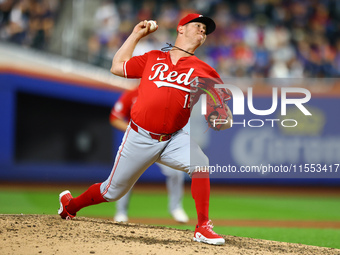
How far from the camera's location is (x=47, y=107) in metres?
11.2

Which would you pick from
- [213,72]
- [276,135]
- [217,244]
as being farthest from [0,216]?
[276,135]

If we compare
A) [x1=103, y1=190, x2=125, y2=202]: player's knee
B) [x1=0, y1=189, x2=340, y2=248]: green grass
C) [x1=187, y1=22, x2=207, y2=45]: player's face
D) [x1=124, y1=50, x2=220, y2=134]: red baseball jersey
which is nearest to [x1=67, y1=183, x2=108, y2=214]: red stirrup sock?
[x1=103, y1=190, x2=125, y2=202]: player's knee

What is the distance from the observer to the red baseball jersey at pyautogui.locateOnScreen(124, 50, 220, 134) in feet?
12.6

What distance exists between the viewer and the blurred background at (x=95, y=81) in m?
10.1

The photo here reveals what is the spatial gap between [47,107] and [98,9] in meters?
2.47

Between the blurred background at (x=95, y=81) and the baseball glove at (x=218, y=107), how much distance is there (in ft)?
21.2

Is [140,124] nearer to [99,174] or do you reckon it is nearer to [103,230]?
[103,230]

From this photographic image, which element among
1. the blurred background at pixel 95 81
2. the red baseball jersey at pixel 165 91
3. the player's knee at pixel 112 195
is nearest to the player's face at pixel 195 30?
the red baseball jersey at pixel 165 91

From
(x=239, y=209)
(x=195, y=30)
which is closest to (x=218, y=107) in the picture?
(x=195, y=30)

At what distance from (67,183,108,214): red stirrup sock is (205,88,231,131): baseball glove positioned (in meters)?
1.10

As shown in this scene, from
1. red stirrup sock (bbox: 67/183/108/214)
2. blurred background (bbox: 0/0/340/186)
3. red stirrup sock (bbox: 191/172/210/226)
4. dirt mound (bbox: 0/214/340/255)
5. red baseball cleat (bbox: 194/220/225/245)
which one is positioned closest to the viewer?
dirt mound (bbox: 0/214/340/255)

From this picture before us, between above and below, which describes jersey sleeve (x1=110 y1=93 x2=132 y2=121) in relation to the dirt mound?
above

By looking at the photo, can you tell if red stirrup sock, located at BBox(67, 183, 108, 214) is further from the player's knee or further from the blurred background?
the blurred background

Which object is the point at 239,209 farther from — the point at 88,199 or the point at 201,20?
the point at 201,20
